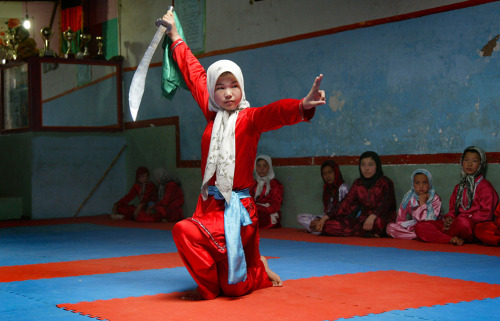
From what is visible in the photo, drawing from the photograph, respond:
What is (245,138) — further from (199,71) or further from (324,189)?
(324,189)

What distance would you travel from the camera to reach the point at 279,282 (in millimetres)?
4344

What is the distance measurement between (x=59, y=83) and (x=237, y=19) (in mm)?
3286

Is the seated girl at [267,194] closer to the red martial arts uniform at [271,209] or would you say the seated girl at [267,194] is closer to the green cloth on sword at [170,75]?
the red martial arts uniform at [271,209]

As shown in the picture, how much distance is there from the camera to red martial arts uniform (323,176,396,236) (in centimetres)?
771

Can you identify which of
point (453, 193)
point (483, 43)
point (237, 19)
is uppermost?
point (237, 19)

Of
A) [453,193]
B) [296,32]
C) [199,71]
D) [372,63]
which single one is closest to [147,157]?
[296,32]

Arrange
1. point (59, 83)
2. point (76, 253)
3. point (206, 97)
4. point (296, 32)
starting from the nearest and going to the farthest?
point (206, 97) → point (76, 253) → point (296, 32) → point (59, 83)

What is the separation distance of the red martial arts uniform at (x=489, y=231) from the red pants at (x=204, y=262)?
3337 millimetres

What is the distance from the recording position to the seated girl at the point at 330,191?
8.22 metres

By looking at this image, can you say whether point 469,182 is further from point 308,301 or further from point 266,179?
point 308,301

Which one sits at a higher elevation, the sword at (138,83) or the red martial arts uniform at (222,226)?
the sword at (138,83)

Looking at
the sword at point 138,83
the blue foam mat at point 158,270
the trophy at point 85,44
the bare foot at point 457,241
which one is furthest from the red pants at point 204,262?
the trophy at point 85,44

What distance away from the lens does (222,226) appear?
3.92 m

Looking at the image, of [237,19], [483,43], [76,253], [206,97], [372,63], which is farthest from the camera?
[237,19]
